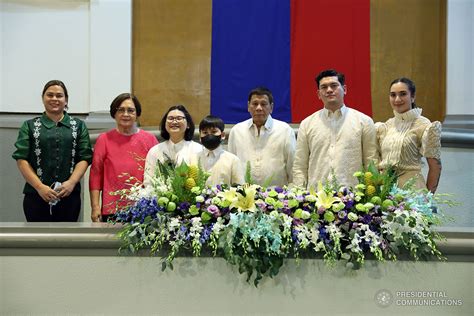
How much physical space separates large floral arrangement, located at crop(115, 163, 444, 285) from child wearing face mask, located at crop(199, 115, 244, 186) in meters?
0.52

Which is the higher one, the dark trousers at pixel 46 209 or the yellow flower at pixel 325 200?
the yellow flower at pixel 325 200

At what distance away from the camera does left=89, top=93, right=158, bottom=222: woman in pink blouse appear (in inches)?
143

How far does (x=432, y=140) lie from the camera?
3.47 meters

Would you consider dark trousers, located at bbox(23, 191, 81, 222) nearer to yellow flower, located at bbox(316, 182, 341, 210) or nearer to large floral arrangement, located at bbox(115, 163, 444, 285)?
large floral arrangement, located at bbox(115, 163, 444, 285)

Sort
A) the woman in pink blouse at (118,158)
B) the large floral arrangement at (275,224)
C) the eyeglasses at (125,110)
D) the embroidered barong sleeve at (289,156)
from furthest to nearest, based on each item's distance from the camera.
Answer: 1. the embroidered barong sleeve at (289,156)
2. the eyeglasses at (125,110)
3. the woman in pink blouse at (118,158)
4. the large floral arrangement at (275,224)

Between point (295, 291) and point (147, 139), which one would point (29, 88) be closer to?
point (147, 139)

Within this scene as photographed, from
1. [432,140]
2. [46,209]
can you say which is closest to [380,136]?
[432,140]

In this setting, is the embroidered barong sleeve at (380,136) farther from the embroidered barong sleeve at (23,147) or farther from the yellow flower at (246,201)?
the embroidered barong sleeve at (23,147)

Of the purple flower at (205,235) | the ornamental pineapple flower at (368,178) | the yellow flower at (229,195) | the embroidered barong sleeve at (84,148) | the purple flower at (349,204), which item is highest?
the embroidered barong sleeve at (84,148)

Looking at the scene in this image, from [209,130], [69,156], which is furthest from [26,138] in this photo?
[209,130]

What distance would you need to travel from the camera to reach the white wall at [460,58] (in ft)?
19.2

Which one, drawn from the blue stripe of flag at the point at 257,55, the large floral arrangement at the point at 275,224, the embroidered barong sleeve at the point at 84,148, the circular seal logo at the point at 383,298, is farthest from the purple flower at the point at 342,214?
the blue stripe of flag at the point at 257,55

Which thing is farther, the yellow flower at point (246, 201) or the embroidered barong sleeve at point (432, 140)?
the embroidered barong sleeve at point (432, 140)

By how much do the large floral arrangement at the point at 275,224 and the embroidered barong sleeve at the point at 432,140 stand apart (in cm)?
57
